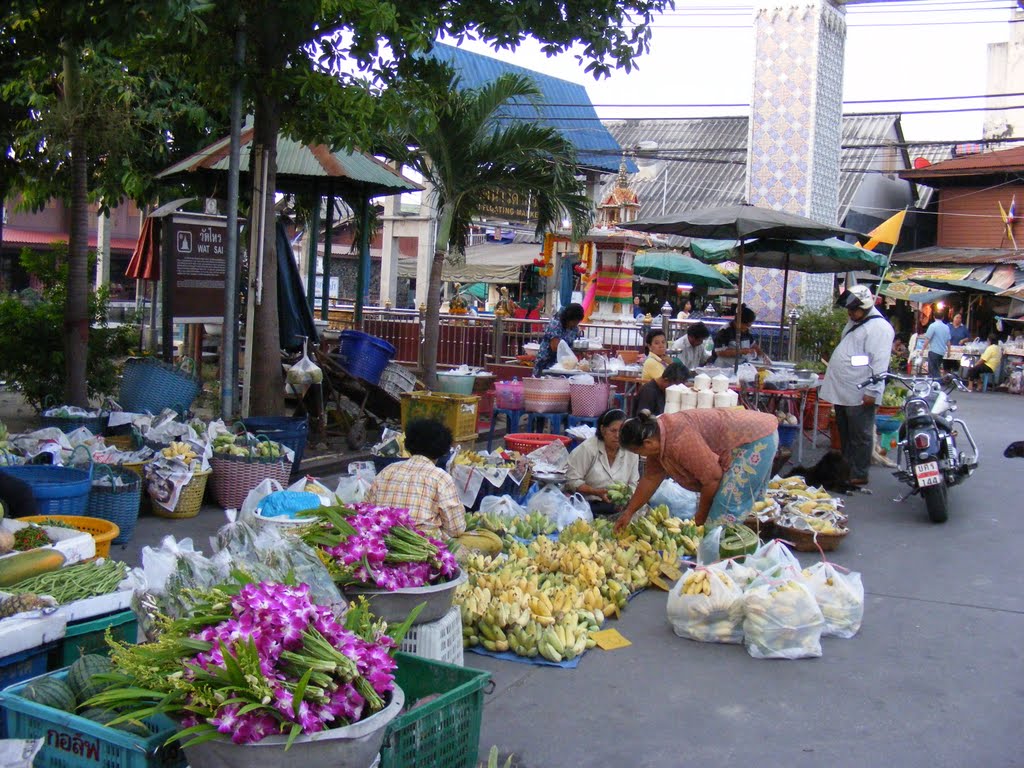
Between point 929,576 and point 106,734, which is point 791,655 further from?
point 106,734

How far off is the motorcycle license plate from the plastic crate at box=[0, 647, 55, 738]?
748 cm

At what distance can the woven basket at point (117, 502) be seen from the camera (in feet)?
22.8

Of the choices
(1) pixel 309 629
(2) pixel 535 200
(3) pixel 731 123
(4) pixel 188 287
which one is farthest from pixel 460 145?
(3) pixel 731 123

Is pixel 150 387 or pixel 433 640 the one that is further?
pixel 150 387

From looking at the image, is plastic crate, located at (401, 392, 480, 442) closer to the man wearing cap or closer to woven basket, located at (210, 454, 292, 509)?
woven basket, located at (210, 454, 292, 509)

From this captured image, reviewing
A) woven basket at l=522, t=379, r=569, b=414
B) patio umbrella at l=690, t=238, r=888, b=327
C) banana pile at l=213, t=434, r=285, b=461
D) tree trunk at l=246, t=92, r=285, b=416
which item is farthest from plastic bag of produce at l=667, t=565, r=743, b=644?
patio umbrella at l=690, t=238, r=888, b=327

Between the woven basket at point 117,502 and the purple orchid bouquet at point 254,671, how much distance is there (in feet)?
12.9

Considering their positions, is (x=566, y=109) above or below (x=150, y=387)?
above

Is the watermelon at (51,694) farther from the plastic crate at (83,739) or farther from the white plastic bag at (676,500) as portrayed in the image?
the white plastic bag at (676,500)

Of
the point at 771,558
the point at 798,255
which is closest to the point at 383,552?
the point at 771,558

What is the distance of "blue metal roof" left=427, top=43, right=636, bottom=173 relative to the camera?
23688 mm

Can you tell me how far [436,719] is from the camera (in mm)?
3490

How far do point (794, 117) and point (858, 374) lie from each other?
42.1 feet

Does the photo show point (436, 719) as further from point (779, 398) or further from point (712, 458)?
point (779, 398)
